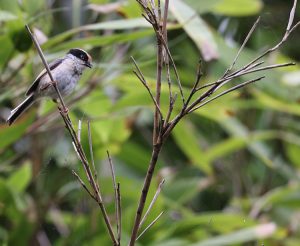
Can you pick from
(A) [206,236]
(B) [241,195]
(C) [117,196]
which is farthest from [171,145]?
(C) [117,196]

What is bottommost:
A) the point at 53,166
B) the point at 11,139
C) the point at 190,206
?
the point at 190,206

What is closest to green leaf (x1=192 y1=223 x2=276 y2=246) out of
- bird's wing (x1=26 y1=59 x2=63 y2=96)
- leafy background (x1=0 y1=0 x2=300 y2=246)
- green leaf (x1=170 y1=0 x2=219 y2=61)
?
leafy background (x1=0 y1=0 x2=300 y2=246)

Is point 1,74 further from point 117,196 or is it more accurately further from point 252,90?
point 252,90

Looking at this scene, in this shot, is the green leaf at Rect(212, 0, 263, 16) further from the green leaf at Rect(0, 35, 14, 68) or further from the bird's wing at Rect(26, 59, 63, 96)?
the bird's wing at Rect(26, 59, 63, 96)

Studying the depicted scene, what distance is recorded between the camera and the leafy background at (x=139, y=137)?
216 centimetres

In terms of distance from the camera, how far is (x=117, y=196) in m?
1.25

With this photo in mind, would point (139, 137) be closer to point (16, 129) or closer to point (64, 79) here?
point (16, 129)

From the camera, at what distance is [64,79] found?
51.9 inches

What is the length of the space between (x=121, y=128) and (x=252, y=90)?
63cm

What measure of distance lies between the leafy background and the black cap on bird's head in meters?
0.59

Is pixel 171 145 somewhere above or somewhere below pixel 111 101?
below

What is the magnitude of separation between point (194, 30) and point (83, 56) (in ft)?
2.20

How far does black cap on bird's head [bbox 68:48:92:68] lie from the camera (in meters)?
1.29

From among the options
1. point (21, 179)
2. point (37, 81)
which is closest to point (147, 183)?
point (37, 81)
